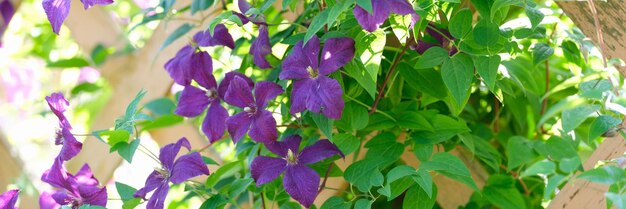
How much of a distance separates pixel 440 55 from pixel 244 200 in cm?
49

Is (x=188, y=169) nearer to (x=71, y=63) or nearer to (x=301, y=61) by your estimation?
(x=301, y=61)

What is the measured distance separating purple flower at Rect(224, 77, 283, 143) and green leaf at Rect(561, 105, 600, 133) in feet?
0.87

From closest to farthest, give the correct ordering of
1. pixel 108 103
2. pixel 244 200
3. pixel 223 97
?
pixel 223 97 → pixel 244 200 → pixel 108 103

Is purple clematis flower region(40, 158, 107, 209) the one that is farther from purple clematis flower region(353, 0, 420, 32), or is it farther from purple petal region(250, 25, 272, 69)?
purple clematis flower region(353, 0, 420, 32)

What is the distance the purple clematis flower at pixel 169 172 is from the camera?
83 centimetres

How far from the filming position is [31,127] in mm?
2658

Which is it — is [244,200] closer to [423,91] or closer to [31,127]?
[423,91]

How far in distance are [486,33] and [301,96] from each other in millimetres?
181

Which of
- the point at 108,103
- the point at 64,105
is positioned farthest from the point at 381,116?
the point at 108,103

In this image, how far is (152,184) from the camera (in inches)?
34.0

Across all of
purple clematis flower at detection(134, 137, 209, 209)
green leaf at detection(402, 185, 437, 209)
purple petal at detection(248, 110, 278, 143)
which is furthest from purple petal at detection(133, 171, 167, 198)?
green leaf at detection(402, 185, 437, 209)

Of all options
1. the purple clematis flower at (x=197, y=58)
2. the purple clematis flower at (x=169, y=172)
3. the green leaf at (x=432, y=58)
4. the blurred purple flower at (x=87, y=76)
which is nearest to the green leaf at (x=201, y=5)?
the purple clematis flower at (x=197, y=58)

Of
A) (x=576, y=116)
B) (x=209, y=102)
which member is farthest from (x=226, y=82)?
(x=576, y=116)

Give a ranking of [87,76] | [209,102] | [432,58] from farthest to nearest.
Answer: [87,76], [209,102], [432,58]
